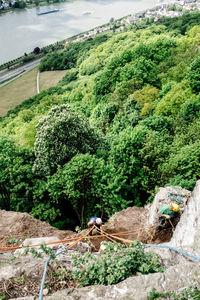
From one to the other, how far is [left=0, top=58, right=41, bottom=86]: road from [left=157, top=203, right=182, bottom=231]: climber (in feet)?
258

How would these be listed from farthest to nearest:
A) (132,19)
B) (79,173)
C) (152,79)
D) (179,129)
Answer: (132,19), (152,79), (179,129), (79,173)

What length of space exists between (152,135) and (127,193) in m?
4.73

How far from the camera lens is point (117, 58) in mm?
37781

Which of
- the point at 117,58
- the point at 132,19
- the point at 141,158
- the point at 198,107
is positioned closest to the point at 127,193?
the point at 141,158

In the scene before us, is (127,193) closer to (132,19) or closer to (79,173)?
(79,173)

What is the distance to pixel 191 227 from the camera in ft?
24.4

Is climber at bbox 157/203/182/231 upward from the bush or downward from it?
downward

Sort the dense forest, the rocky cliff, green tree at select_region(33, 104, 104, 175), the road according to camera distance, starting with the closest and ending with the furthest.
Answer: the rocky cliff → the dense forest → green tree at select_region(33, 104, 104, 175) → the road

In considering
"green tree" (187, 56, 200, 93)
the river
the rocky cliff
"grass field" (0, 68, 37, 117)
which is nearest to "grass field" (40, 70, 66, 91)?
"grass field" (0, 68, 37, 117)

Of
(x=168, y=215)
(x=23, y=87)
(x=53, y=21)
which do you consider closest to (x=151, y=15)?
(x=53, y=21)

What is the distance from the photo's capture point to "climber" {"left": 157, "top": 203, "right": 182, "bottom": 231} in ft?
30.6

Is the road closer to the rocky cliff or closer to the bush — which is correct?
the rocky cliff

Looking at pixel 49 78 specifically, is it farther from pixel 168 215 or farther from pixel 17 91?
pixel 168 215

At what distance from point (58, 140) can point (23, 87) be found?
64.7 metres
